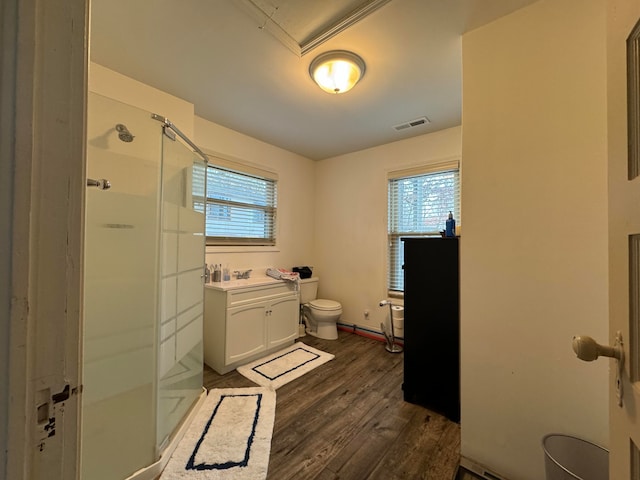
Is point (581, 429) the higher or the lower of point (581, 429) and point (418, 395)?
the higher

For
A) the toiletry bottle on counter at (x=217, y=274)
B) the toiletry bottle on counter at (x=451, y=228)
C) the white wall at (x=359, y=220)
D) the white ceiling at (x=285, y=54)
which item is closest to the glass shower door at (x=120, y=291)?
the white ceiling at (x=285, y=54)

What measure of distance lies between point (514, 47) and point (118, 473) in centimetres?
293

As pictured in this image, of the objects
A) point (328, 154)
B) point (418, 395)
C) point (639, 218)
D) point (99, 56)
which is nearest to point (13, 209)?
point (639, 218)

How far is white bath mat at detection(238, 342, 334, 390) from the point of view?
7.34 ft

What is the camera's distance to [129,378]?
53.1 inches

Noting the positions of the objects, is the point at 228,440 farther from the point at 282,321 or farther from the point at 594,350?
the point at 594,350

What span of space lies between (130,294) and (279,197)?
2263 millimetres

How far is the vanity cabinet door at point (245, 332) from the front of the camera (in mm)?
2346

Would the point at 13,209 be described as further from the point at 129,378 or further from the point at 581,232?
the point at 581,232

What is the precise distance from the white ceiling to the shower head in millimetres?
617

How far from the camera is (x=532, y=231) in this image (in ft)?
4.17

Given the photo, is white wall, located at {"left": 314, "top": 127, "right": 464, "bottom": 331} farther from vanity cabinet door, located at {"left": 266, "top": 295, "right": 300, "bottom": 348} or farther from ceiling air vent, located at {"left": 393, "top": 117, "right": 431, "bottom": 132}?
vanity cabinet door, located at {"left": 266, "top": 295, "right": 300, "bottom": 348}

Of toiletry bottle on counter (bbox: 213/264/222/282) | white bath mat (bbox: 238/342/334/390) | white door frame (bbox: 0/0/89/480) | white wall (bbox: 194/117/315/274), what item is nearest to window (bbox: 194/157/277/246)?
white wall (bbox: 194/117/315/274)

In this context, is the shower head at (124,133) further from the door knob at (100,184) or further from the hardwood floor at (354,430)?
the hardwood floor at (354,430)
